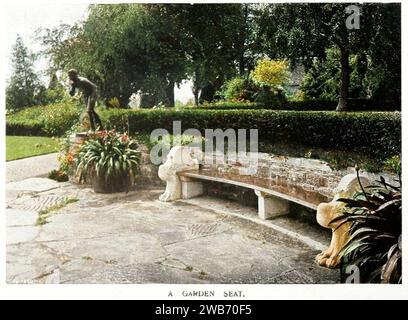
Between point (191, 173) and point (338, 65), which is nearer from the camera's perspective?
point (338, 65)

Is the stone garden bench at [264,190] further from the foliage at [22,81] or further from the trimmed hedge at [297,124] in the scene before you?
the foliage at [22,81]

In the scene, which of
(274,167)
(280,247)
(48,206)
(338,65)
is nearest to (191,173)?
(274,167)

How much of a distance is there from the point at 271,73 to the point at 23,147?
2343 mm

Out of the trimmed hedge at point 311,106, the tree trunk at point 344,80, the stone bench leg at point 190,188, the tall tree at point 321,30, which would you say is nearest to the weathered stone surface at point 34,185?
the stone bench leg at point 190,188

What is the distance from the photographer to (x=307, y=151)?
3.76m

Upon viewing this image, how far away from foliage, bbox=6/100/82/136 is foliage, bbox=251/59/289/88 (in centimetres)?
170

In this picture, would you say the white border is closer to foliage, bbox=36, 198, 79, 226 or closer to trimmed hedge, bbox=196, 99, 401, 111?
trimmed hedge, bbox=196, 99, 401, 111

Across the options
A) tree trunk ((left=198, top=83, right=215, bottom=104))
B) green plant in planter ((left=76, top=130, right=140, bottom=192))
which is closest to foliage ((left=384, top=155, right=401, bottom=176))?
tree trunk ((left=198, top=83, right=215, bottom=104))

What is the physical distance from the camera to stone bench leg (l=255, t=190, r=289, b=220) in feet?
12.2

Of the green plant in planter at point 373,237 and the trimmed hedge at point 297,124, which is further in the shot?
the trimmed hedge at point 297,124

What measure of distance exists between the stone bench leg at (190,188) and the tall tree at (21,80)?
1.59 meters

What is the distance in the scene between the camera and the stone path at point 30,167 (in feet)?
12.6
